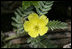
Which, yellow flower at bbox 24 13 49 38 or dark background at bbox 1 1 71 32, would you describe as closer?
yellow flower at bbox 24 13 49 38

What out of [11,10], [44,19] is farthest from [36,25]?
[11,10]

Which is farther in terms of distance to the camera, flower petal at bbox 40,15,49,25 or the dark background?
the dark background

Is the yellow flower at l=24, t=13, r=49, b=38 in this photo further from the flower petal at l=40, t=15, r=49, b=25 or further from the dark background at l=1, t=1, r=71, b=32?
the dark background at l=1, t=1, r=71, b=32

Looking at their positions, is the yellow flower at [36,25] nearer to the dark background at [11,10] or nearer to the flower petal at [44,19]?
the flower petal at [44,19]

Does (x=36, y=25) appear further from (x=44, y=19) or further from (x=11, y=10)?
(x=11, y=10)

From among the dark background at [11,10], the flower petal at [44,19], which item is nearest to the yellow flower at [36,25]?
the flower petal at [44,19]

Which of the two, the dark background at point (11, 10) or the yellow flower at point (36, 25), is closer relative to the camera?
the yellow flower at point (36, 25)

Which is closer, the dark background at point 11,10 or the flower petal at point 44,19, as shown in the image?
the flower petal at point 44,19

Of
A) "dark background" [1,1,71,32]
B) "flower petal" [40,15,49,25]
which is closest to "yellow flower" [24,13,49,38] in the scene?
"flower petal" [40,15,49,25]
